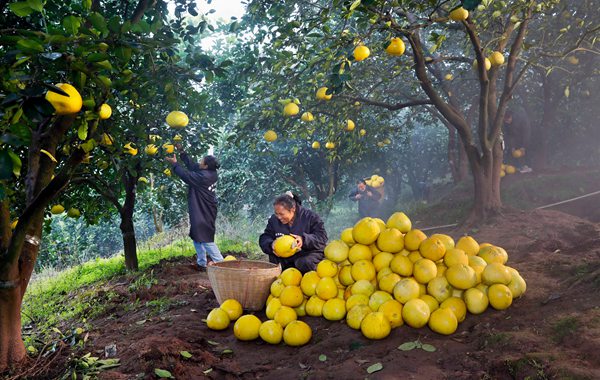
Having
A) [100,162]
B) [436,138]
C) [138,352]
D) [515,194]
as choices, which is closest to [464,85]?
[515,194]

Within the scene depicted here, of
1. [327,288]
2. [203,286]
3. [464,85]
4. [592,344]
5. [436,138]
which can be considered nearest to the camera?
[592,344]

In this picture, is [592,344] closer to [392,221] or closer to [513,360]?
[513,360]

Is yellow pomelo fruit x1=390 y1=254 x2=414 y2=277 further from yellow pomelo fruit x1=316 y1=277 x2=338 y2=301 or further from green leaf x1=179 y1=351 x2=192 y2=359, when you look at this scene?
green leaf x1=179 y1=351 x2=192 y2=359

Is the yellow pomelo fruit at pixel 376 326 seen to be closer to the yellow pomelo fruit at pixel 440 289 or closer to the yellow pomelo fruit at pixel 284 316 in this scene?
the yellow pomelo fruit at pixel 440 289

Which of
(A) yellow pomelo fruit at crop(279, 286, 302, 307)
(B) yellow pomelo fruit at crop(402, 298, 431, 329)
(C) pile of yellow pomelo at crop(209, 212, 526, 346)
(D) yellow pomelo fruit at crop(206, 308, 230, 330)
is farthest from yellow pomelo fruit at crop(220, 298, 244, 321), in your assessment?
(B) yellow pomelo fruit at crop(402, 298, 431, 329)

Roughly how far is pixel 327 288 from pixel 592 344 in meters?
1.83

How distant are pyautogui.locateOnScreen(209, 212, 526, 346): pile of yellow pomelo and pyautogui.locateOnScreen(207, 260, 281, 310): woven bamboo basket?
11.5 inches

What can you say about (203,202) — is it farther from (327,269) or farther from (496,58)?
(496,58)

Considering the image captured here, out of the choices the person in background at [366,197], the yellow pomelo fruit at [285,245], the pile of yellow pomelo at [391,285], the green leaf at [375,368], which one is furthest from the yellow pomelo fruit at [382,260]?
the person in background at [366,197]

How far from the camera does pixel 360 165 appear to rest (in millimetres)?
14477

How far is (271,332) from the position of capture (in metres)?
3.40

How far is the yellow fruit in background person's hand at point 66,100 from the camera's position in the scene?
1979 millimetres

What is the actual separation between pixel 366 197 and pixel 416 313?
27.2 ft

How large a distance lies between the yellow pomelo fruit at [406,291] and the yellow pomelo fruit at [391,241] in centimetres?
32
